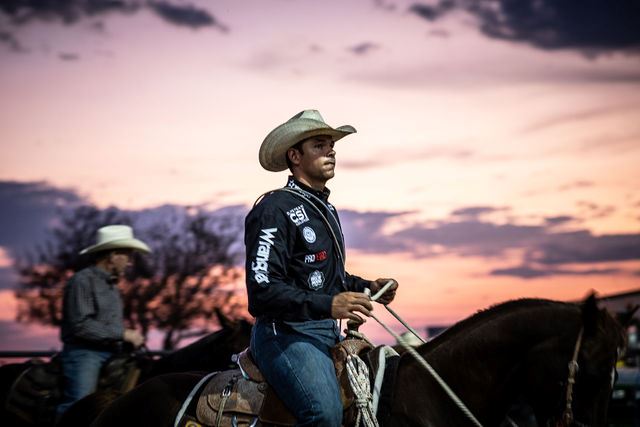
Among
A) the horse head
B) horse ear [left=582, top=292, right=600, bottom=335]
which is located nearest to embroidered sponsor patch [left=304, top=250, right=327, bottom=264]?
the horse head

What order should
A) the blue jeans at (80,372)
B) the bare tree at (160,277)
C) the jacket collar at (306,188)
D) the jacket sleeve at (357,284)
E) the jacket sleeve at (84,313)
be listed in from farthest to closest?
the bare tree at (160,277)
the blue jeans at (80,372)
the jacket sleeve at (84,313)
the jacket sleeve at (357,284)
the jacket collar at (306,188)

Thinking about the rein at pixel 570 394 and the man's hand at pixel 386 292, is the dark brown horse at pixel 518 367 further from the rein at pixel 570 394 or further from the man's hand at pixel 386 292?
the man's hand at pixel 386 292

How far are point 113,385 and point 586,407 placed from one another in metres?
5.42

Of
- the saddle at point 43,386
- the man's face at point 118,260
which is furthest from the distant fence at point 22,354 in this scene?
the man's face at point 118,260

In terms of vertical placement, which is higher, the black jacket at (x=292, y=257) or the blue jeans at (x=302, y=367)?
the black jacket at (x=292, y=257)

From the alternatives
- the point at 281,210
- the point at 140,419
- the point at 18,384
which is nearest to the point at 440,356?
the point at 281,210

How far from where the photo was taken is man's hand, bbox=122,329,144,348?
870cm

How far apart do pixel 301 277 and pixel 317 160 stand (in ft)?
2.31

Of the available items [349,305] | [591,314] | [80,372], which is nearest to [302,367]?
[349,305]

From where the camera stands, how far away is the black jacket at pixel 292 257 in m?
4.23

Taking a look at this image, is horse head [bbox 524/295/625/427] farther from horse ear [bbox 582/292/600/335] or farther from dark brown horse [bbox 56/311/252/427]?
dark brown horse [bbox 56/311/252/427]

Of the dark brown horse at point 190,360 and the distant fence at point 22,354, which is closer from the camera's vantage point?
the dark brown horse at point 190,360

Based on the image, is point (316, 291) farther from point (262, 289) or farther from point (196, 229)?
point (196, 229)

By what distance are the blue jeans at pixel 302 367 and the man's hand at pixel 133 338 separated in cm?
439
